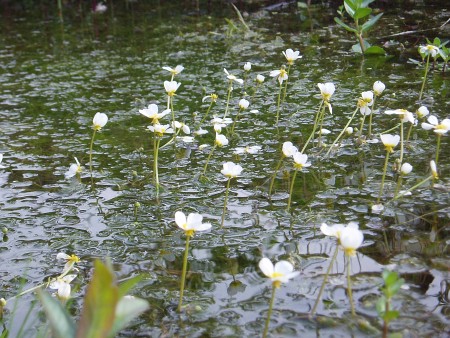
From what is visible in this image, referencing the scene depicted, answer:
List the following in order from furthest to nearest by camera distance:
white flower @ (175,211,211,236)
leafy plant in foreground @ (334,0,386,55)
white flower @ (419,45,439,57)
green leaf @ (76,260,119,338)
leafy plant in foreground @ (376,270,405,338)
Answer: leafy plant in foreground @ (334,0,386,55), white flower @ (419,45,439,57), white flower @ (175,211,211,236), leafy plant in foreground @ (376,270,405,338), green leaf @ (76,260,119,338)

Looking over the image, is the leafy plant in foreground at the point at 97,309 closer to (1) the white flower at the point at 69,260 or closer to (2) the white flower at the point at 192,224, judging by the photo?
(2) the white flower at the point at 192,224

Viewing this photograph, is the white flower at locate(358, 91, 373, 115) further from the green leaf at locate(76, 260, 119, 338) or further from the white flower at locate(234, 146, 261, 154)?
the green leaf at locate(76, 260, 119, 338)

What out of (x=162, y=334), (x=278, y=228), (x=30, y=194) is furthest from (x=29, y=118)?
(x=162, y=334)

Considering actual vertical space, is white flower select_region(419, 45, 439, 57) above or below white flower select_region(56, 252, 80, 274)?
above

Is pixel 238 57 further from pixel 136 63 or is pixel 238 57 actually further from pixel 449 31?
pixel 449 31

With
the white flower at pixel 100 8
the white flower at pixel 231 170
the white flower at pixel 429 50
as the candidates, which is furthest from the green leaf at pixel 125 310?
the white flower at pixel 100 8

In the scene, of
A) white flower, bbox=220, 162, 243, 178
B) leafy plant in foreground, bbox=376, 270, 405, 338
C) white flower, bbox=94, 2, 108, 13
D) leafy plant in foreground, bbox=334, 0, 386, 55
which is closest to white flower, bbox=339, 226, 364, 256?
leafy plant in foreground, bbox=376, 270, 405, 338
